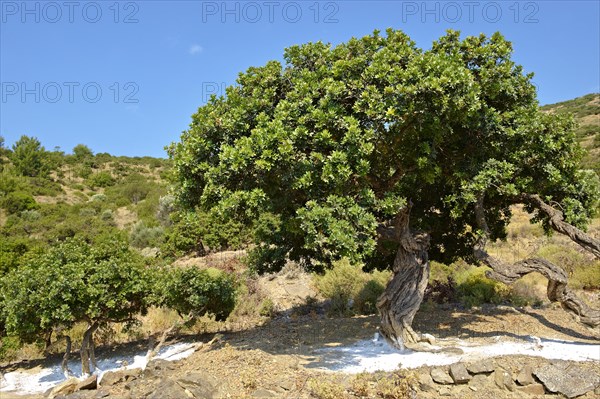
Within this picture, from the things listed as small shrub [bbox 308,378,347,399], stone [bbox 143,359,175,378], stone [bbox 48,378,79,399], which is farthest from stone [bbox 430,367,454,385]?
stone [bbox 48,378,79,399]

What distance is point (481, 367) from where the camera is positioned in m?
7.81

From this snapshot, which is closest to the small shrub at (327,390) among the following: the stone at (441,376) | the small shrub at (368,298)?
the stone at (441,376)

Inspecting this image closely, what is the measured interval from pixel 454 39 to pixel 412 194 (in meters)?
3.46

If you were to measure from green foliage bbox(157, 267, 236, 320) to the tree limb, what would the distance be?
7837 millimetres

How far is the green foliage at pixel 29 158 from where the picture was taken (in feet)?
159

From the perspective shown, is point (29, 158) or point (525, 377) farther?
point (29, 158)

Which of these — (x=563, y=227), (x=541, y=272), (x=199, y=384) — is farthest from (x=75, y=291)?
(x=563, y=227)

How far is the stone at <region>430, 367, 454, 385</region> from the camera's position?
7.68 meters

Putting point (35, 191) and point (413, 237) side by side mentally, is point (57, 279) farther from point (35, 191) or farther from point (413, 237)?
point (35, 191)

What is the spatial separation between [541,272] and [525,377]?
312cm

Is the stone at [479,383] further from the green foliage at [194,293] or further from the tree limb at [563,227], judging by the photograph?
the green foliage at [194,293]

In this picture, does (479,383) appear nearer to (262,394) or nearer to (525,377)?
(525,377)

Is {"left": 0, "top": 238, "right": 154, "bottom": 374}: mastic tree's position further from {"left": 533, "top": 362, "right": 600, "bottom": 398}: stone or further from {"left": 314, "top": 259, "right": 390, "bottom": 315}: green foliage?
{"left": 533, "top": 362, "right": 600, "bottom": 398}: stone

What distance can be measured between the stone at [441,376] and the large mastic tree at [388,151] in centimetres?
186
